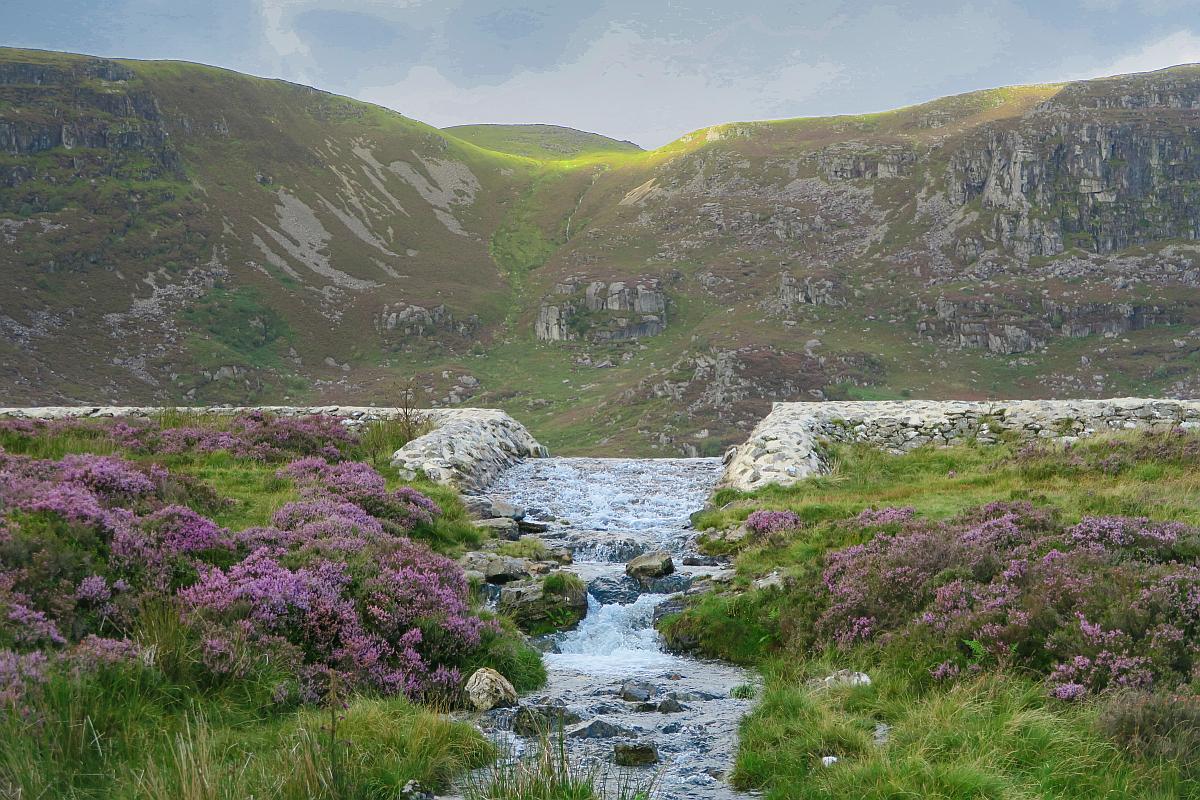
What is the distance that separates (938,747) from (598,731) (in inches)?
115

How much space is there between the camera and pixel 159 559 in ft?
24.6

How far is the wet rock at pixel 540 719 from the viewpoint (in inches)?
260

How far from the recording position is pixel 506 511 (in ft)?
52.7

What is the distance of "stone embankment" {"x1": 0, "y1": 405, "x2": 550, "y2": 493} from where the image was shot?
62.2ft

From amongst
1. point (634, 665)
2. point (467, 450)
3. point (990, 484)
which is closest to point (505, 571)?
point (634, 665)

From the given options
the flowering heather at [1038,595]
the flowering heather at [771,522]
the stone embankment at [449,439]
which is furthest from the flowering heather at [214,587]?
the stone embankment at [449,439]

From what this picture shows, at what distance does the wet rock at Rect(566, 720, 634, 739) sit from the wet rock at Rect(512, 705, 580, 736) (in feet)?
0.52

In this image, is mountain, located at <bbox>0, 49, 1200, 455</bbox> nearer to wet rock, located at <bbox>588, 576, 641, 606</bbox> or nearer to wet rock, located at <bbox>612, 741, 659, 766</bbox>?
wet rock, located at <bbox>588, 576, 641, 606</bbox>

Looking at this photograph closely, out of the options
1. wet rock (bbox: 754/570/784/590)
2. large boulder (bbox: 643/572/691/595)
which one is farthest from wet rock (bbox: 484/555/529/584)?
wet rock (bbox: 754/570/784/590)

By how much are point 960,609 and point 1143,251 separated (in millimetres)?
127266

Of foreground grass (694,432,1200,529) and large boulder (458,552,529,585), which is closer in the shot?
large boulder (458,552,529,585)

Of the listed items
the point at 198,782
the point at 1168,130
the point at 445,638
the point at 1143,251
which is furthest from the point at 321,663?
the point at 1168,130

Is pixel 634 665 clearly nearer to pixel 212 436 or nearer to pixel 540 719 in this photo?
pixel 540 719

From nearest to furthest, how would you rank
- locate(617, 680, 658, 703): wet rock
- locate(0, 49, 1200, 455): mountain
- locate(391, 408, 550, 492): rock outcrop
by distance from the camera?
locate(617, 680, 658, 703): wet rock → locate(391, 408, 550, 492): rock outcrop → locate(0, 49, 1200, 455): mountain
